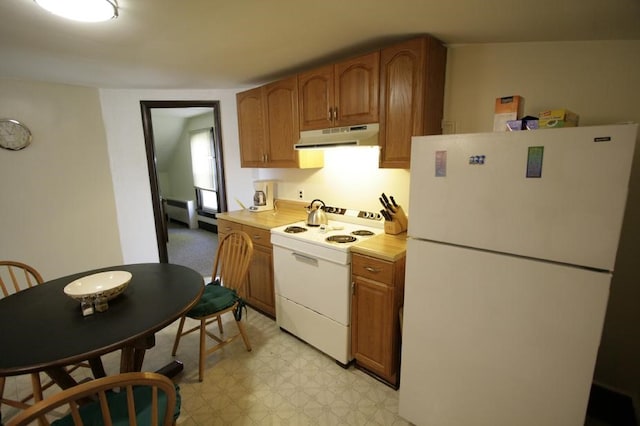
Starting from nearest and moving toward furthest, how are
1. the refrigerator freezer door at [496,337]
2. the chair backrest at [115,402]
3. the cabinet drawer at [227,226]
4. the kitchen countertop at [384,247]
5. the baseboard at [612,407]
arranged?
the chair backrest at [115,402], the refrigerator freezer door at [496,337], the baseboard at [612,407], the kitchen countertop at [384,247], the cabinet drawer at [227,226]

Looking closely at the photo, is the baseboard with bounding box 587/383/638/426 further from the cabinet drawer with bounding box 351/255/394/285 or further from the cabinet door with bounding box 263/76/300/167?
the cabinet door with bounding box 263/76/300/167

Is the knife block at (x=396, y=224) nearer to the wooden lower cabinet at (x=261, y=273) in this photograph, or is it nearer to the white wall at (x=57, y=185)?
the wooden lower cabinet at (x=261, y=273)

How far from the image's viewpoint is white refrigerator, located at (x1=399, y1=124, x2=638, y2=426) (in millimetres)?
1053

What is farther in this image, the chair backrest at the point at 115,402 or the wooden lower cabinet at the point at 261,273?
the wooden lower cabinet at the point at 261,273

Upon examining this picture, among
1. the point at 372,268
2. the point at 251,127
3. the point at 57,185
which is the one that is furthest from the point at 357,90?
the point at 57,185

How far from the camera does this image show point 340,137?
2158 millimetres

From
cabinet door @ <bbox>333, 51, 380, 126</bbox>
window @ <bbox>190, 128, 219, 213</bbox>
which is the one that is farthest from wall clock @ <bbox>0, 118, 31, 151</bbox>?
cabinet door @ <bbox>333, 51, 380, 126</bbox>

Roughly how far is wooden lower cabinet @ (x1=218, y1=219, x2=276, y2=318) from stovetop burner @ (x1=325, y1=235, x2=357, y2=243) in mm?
661

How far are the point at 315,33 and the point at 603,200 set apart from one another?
167cm

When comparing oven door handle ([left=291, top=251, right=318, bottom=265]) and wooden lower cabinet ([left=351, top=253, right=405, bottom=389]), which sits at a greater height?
oven door handle ([left=291, top=251, right=318, bottom=265])

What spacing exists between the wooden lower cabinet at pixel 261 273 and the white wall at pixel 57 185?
5.09 ft

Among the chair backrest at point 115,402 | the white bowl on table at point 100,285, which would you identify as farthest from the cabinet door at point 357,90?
the chair backrest at point 115,402

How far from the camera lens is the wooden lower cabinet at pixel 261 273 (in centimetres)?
262

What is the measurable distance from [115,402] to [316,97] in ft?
7.40
